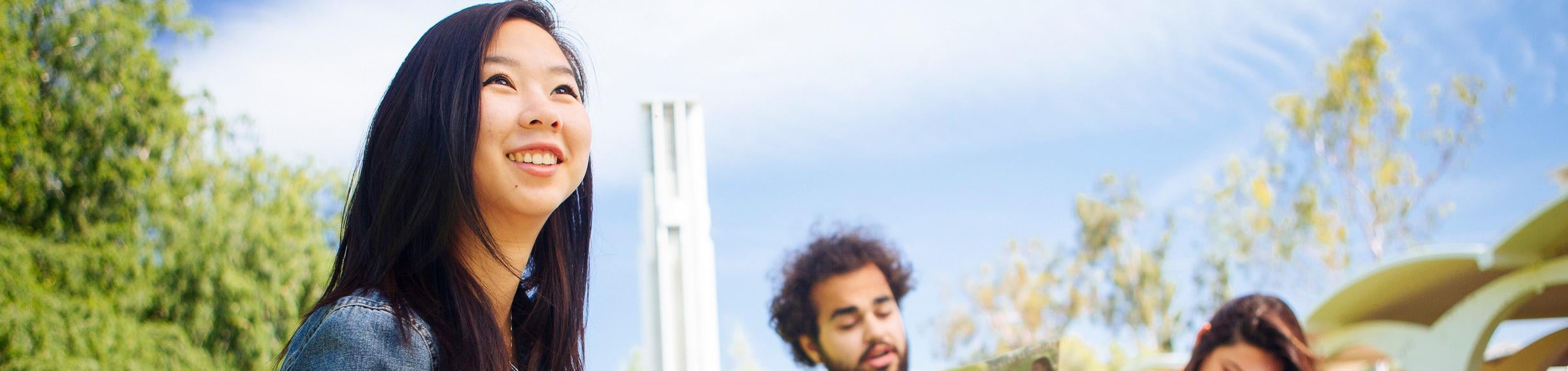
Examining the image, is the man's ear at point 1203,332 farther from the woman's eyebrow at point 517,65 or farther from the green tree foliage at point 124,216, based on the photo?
the green tree foliage at point 124,216

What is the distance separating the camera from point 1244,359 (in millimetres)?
3346

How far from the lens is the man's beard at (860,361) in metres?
3.66

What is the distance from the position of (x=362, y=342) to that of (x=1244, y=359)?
2.94 metres

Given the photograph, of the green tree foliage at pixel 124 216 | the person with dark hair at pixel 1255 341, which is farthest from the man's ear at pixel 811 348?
the green tree foliage at pixel 124 216

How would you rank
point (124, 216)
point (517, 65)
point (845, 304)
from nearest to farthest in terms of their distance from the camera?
point (517, 65) → point (845, 304) → point (124, 216)

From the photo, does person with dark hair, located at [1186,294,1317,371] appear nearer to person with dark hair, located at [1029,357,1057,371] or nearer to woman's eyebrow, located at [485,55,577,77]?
person with dark hair, located at [1029,357,1057,371]

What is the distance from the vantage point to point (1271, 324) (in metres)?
3.33

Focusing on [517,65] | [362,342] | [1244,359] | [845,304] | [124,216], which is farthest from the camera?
[124,216]

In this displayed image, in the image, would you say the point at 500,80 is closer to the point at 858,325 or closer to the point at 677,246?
the point at 677,246

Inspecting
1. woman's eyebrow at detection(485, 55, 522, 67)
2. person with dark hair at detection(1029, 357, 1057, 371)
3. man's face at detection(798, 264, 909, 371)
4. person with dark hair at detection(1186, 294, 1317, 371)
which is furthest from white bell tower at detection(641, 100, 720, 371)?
woman's eyebrow at detection(485, 55, 522, 67)

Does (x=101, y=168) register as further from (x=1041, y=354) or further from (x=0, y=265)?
(x=1041, y=354)

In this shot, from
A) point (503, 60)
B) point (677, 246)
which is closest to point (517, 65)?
point (503, 60)

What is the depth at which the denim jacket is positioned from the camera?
0.93 meters

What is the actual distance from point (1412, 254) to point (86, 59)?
46.0ft
